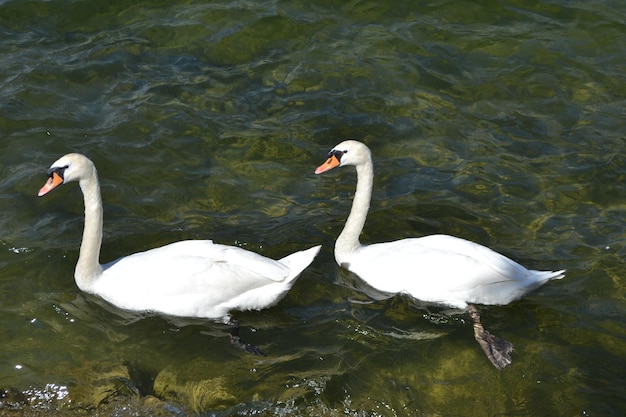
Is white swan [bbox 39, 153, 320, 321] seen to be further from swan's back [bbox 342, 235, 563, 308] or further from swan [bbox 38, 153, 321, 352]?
swan's back [bbox 342, 235, 563, 308]

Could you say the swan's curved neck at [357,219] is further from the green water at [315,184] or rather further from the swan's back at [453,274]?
the swan's back at [453,274]

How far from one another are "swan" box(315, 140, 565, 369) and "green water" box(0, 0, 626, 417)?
0.15 meters

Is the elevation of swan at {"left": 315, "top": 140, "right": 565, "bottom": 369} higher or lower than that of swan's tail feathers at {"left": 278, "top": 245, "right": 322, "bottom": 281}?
lower

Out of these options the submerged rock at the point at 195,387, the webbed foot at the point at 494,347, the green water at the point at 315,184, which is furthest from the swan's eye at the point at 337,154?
the submerged rock at the point at 195,387

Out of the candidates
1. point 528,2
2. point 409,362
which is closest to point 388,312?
point 409,362

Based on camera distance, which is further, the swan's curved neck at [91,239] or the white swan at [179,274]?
the swan's curved neck at [91,239]

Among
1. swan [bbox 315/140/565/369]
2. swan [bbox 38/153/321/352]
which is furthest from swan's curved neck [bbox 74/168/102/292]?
swan [bbox 315/140/565/369]

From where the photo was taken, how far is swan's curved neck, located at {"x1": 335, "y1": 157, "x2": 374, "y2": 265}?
7.54m

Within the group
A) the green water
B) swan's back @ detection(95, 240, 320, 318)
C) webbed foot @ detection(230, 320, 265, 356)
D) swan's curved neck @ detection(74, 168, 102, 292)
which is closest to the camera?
the green water

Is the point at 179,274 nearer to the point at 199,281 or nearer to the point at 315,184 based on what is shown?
the point at 199,281

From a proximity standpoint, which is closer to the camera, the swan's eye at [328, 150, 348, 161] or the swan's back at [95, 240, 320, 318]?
the swan's back at [95, 240, 320, 318]

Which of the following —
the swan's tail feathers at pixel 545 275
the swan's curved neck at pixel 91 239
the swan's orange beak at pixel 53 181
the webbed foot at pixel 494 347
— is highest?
the swan's orange beak at pixel 53 181

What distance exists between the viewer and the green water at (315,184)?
6.35 metres

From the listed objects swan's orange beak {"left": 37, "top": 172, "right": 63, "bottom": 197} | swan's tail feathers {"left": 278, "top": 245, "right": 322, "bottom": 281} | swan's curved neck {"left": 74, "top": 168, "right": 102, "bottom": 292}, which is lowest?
swan's tail feathers {"left": 278, "top": 245, "right": 322, "bottom": 281}
